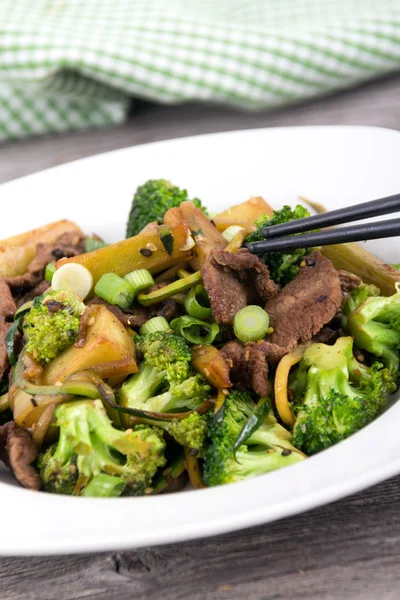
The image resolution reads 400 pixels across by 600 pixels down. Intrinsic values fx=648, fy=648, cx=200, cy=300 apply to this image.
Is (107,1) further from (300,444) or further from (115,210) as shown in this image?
(300,444)

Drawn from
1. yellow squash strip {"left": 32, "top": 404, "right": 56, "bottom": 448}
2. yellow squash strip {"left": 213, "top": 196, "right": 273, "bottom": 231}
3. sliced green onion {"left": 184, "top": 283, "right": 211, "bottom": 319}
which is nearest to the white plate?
yellow squash strip {"left": 32, "top": 404, "right": 56, "bottom": 448}

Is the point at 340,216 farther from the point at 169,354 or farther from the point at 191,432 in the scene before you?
the point at 191,432

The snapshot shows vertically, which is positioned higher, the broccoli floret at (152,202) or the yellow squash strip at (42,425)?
the broccoli floret at (152,202)

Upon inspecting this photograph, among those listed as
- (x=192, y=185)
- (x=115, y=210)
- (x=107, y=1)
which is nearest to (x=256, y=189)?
(x=192, y=185)

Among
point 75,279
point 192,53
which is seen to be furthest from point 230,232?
point 192,53

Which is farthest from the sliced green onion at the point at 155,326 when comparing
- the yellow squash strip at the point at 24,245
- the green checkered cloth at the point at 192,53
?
the green checkered cloth at the point at 192,53

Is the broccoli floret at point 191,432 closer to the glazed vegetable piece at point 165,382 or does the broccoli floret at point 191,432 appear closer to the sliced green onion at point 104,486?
the glazed vegetable piece at point 165,382
